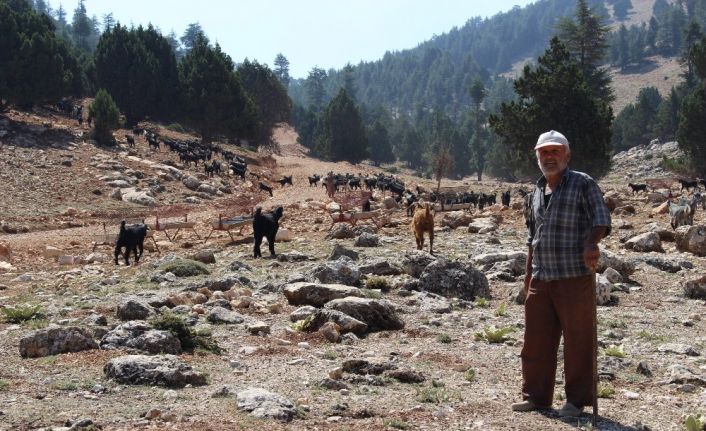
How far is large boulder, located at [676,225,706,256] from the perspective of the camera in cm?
1566

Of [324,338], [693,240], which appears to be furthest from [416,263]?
[693,240]

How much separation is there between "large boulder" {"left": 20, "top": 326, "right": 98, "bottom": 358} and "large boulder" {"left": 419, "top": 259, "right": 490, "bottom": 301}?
568 cm

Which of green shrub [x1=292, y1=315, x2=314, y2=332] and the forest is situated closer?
green shrub [x1=292, y1=315, x2=314, y2=332]

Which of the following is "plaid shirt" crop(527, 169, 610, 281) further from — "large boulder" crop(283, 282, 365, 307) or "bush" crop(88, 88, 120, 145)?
"bush" crop(88, 88, 120, 145)

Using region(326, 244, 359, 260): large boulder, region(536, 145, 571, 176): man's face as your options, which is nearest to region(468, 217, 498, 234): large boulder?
region(326, 244, 359, 260): large boulder

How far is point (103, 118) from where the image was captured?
41.2 meters

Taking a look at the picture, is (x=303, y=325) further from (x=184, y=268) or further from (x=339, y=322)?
(x=184, y=268)

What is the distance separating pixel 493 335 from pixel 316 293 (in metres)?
2.85

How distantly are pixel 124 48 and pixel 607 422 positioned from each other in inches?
2216

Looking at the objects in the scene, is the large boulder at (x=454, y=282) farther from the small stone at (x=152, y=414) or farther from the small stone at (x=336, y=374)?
the small stone at (x=152, y=414)

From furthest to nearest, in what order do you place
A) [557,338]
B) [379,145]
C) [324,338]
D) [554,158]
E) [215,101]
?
1. [379,145]
2. [215,101]
3. [324,338]
4. [557,338]
5. [554,158]

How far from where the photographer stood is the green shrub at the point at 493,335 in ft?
28.0

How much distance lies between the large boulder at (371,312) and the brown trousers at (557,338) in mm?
3366

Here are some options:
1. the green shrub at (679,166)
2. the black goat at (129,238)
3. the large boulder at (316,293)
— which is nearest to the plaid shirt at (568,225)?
the large boulder at (316,293)
